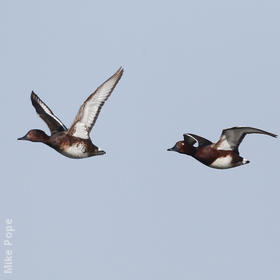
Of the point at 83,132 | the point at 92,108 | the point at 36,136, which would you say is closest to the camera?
the point at 92,108

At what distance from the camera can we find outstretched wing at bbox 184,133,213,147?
1902cm

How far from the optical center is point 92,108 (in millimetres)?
18578

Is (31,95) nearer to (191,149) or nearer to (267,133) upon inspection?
(191,149)

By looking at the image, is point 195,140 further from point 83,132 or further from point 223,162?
point 83,132

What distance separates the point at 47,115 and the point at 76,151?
7.54 feet

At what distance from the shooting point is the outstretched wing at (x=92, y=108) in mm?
18484

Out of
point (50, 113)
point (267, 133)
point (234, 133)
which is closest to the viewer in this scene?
point (267, 133)

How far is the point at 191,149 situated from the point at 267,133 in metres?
2.88

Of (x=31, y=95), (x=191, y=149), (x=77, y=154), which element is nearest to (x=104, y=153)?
(x=77, y=154)

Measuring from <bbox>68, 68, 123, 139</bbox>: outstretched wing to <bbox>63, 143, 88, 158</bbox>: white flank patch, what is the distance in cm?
27

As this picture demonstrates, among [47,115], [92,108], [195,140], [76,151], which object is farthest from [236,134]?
[47,115]

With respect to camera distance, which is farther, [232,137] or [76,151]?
[76,151]

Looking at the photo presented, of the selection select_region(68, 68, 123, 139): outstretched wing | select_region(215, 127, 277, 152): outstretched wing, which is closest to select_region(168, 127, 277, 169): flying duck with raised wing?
select_region(215, 127, 277, 152): outstretched wing

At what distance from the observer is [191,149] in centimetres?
1922
